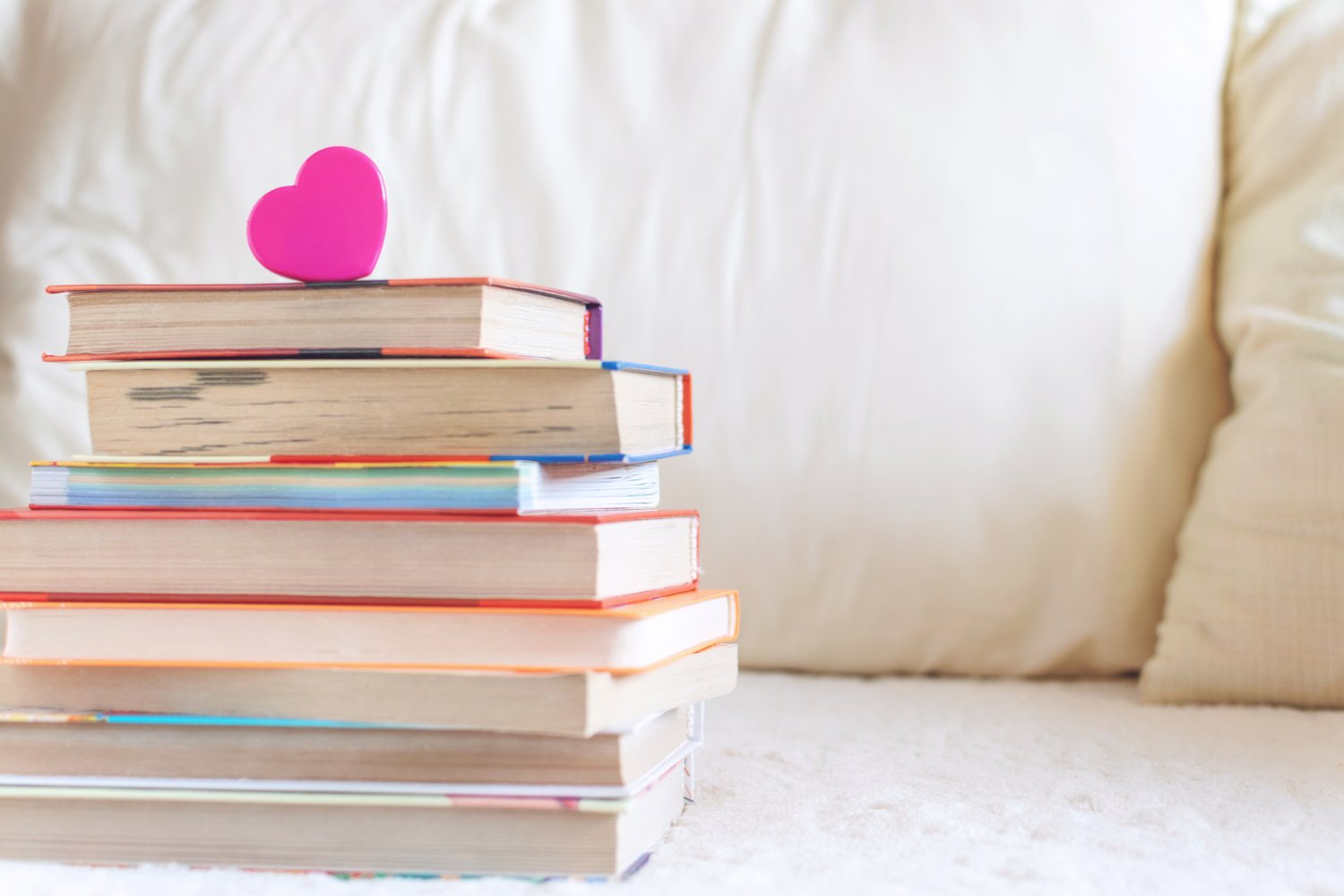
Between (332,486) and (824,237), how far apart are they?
69 cm

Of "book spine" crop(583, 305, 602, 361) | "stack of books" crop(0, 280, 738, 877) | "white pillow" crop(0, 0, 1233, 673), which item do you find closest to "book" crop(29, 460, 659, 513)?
"stack of books" crop(0, 280, 738, 877)

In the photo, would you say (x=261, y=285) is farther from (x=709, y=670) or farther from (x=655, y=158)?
(x=655, y=158)

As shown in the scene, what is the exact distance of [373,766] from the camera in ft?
1.94

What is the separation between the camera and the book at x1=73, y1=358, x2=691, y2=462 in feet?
2.06

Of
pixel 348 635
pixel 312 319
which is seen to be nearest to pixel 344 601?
pixel 348 635

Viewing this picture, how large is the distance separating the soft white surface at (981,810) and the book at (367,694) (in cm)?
8

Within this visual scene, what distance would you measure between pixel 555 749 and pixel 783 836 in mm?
149

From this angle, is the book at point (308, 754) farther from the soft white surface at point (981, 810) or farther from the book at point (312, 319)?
the book at point (312, 319)

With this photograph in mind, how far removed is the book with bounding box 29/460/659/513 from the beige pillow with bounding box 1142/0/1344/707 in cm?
63

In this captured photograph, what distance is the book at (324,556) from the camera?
0.60 metres

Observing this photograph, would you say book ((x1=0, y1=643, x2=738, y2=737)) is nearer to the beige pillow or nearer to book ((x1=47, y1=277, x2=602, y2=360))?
book ((x1=47, y1=277, x2=602, y2=360))

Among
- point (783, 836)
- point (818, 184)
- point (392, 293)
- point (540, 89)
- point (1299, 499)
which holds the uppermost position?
point (540, 89)

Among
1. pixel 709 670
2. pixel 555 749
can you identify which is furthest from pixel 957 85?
pixel 555 749

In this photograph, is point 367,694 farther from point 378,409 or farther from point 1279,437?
point 1279,437
